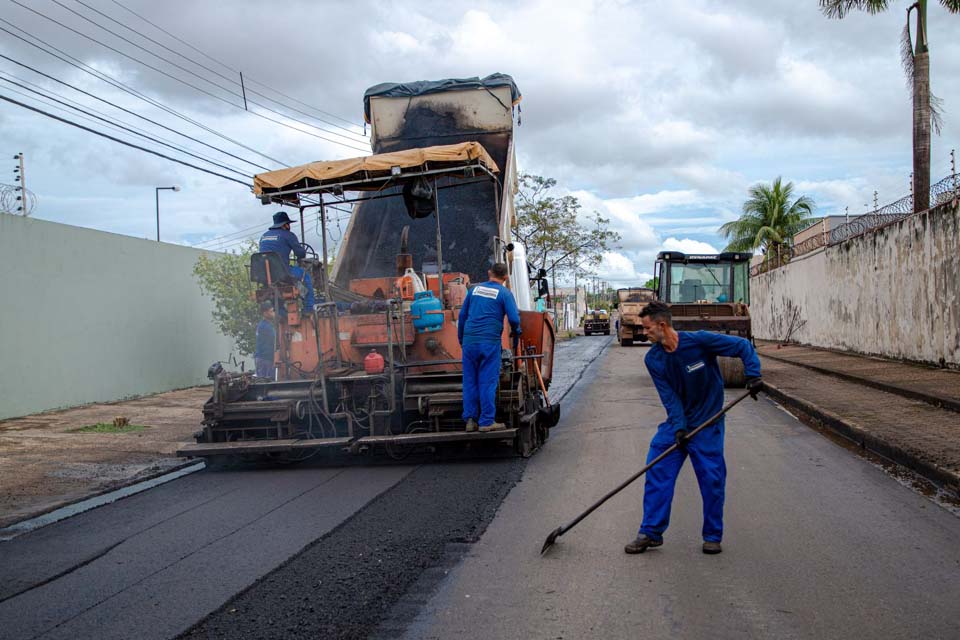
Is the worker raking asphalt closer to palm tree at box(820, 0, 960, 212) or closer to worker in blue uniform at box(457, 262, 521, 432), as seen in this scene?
worker in blue uniform at box(457, 262, 521, 432)

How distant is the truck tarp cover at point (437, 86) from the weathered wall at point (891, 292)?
352 inches

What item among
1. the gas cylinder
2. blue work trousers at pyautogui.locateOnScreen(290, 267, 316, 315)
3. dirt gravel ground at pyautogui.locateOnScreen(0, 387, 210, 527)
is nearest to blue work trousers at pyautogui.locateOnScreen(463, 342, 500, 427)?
the gas cylinder

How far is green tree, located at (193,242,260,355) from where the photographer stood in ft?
58.3

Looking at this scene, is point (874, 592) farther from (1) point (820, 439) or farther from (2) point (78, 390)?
(2) point (78, 390)

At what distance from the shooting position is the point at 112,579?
195 inches

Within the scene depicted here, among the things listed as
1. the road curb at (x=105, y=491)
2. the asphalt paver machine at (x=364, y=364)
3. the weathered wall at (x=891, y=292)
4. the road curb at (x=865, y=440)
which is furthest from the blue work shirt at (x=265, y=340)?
the weathered wall at (x=891, y=292)

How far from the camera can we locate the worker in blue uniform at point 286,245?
9.01 m

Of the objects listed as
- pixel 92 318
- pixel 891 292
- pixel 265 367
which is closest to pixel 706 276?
pixel 891 292

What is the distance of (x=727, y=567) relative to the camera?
15.7ft

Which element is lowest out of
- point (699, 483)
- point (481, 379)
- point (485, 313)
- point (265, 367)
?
point (699, 483)

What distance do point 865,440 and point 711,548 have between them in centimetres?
491

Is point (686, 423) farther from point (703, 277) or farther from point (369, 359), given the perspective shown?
point (703, 277)

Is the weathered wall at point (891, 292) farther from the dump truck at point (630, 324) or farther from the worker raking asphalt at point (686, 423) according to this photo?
the worker raking asphalt at point (686, 423)

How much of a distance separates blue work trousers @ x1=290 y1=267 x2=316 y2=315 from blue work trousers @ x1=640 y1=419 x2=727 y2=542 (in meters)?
4.70
